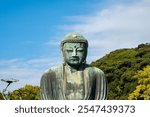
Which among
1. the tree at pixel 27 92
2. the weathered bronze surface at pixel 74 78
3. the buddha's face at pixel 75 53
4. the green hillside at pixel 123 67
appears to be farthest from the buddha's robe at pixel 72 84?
the tree at pixel 27 92

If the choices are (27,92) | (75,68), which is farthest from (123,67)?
(75,68)

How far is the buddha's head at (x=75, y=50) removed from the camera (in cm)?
1343

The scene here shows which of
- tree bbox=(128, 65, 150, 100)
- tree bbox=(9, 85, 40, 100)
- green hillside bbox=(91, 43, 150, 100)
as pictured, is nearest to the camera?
tree bbox=(128, 65, 150, 100)

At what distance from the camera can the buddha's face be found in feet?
44.0

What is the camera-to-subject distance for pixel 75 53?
44.0 ft

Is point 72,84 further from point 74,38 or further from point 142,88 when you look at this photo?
point 142,88

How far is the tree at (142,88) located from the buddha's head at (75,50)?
37.8 m

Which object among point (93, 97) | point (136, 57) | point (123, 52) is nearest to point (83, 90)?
point (93, 97)

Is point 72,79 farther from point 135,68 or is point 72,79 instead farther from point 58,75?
point 135,68

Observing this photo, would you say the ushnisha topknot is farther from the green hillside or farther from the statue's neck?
the green hillside

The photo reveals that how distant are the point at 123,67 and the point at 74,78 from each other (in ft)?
165

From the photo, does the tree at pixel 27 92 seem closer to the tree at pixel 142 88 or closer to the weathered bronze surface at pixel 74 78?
the tree at pixel 142 88

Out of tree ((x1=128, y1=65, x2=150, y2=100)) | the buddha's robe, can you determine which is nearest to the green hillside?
tree ((x1=128, y1=65, x2=150, y2=100))

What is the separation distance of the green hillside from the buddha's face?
39755 mm
